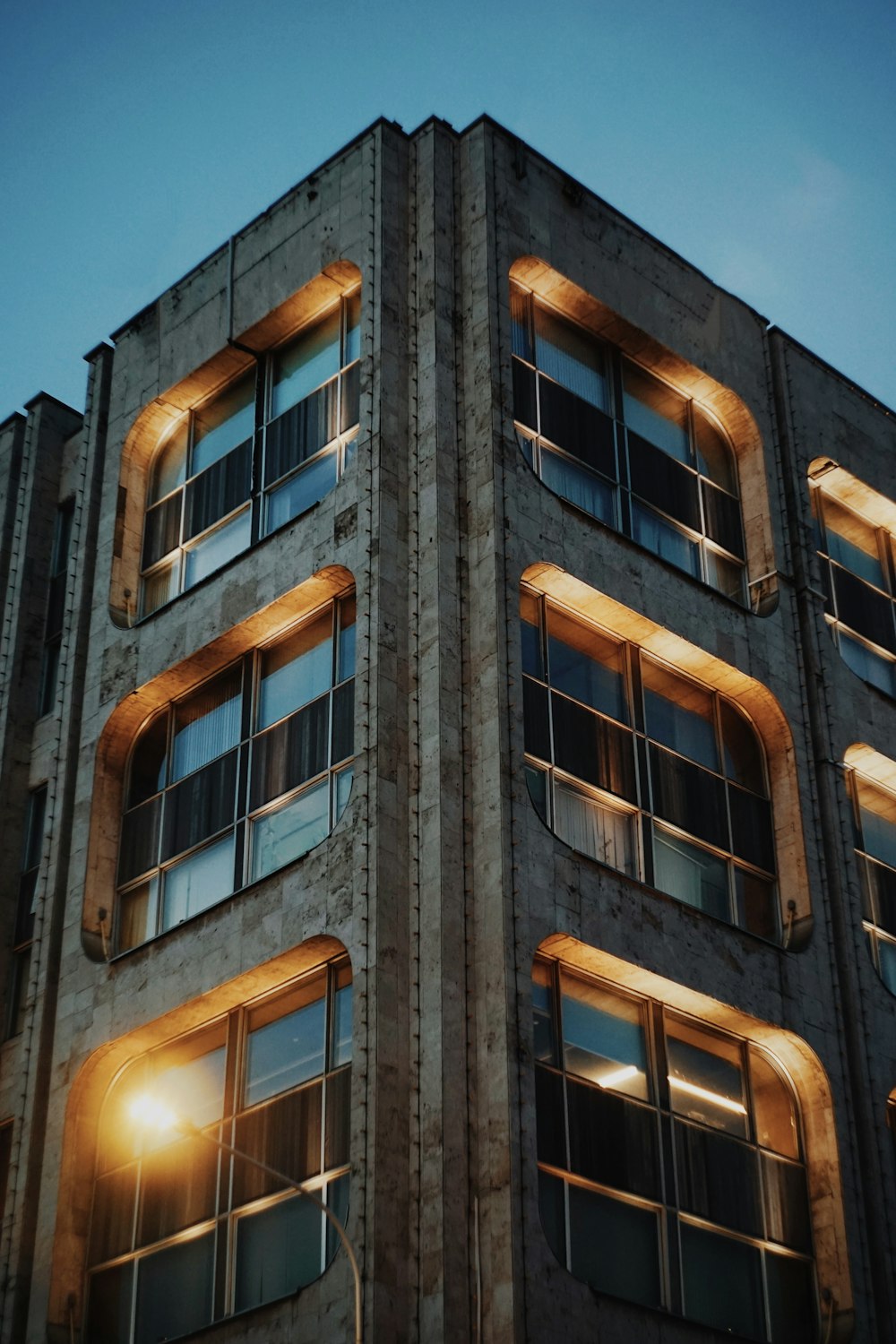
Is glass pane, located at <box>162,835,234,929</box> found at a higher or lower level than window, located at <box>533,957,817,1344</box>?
higher

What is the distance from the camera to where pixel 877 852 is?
1371 inches

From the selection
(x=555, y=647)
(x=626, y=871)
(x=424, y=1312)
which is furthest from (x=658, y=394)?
(x=424, y=1312)

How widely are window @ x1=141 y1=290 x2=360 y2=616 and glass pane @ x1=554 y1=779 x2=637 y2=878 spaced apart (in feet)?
22.4

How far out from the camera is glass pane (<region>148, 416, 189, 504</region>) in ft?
120

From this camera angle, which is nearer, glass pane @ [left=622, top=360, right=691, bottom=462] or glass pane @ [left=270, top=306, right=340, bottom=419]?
glass pane @ [left=270, top=306, right=340, bottom=419]

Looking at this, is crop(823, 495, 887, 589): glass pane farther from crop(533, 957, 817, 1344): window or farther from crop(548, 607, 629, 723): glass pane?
crop(533, 957, 817, 1344): window

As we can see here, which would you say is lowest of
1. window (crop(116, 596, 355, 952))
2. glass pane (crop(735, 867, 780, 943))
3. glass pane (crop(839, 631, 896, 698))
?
glass pane (crop(735, 867, 780, 943))

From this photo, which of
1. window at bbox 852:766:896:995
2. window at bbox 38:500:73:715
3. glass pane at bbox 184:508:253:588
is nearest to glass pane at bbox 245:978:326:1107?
glass pane at bbox 184:508:253:588

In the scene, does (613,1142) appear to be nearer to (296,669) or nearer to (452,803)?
(452,803)

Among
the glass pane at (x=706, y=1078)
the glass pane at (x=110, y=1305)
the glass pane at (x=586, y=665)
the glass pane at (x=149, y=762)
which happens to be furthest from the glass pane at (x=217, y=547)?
the glass pane at (x=110, y=1305)

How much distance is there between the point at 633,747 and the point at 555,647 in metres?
2.03

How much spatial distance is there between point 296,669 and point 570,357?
777 centimetres

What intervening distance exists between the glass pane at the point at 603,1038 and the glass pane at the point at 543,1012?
25 centimetres

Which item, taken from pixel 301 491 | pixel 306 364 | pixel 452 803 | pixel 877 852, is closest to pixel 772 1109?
pixel 877 852
